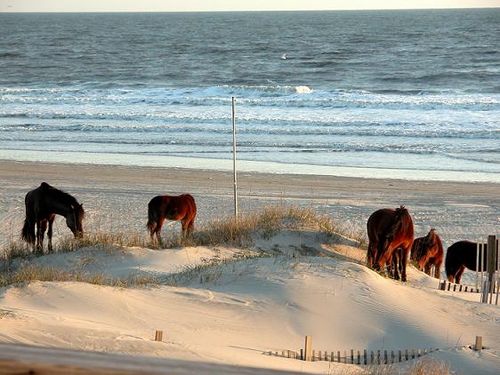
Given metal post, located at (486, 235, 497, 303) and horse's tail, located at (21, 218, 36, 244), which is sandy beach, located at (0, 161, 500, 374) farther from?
horse's tail, located at (21, 218, 36, 244)

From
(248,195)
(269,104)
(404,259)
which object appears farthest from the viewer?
(269,104)

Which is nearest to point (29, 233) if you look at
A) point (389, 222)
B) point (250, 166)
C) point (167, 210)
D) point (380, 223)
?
point (167, 210)

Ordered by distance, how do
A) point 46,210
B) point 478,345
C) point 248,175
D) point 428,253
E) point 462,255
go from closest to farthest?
point 478,345 < point 462,255 < point 46,210 < point 428,253 < point 248,175

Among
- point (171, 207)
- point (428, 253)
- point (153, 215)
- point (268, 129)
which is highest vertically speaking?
point (268, 129)

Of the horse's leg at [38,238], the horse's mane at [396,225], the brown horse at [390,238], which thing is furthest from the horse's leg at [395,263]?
the horse's leg at [38,238]

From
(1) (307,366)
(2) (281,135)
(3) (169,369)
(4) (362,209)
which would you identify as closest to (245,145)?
(2) (281,135)

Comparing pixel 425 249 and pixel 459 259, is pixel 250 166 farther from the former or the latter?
pixel 459 259

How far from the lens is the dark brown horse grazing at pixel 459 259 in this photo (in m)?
11.9

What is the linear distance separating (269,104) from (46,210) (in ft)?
90.1

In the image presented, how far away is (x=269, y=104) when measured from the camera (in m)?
39.1

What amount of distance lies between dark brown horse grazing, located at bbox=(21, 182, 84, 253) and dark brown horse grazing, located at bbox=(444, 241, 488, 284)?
468cm

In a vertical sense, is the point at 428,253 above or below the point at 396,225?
below

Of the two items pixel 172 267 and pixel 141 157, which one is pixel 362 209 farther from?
pixel 141 157

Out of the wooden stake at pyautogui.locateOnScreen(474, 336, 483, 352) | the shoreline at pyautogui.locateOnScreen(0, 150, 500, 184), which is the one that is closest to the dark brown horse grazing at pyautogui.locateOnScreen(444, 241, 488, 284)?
the wooden stake at pyautogui.locateOnScreen(474, 336, 483, 352)
